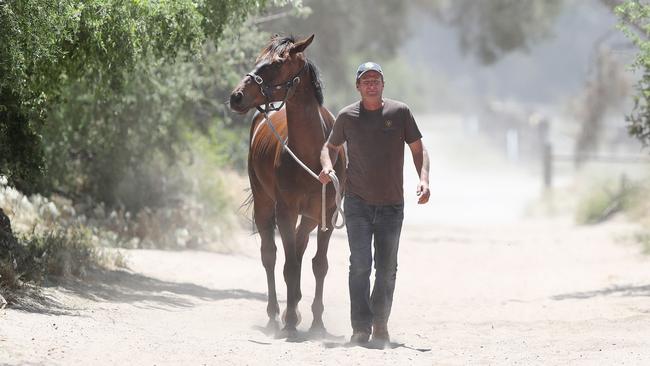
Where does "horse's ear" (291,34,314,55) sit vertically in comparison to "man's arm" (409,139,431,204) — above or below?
above

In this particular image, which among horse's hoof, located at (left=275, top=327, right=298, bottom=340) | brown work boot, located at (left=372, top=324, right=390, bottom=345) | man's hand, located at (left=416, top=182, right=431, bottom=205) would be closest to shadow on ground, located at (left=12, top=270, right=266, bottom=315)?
horse's hoof, located at (left=275, top=327, right=298, bottom=340)

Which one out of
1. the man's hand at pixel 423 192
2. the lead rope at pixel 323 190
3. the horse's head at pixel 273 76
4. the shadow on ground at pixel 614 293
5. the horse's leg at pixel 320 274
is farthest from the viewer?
the shadow on ground at pixel 614 293

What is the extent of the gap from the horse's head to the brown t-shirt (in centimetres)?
85

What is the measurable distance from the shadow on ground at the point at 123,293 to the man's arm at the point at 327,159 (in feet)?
8.39

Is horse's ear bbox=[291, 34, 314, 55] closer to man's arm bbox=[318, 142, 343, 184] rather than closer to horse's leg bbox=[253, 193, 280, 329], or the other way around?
man's arm bbox=[318, 142, 343, 184]

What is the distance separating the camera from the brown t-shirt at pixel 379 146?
994 centimetres

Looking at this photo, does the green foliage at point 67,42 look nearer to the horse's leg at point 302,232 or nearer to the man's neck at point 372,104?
the horse's leg at point 302,232

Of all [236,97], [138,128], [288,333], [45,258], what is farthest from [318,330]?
[138,128]

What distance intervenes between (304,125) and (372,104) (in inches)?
43.9

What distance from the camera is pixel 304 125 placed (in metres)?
10.9

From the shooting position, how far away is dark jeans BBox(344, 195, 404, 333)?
10.1m

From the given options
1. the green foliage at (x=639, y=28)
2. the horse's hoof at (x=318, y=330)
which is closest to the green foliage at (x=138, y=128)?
the green foliage at (x=639, y=28)

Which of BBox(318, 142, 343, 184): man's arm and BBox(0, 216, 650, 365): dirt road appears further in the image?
BBox(318, 142, 343, 184): man's arm

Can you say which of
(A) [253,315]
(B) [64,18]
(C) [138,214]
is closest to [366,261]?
(A) [253,315]
